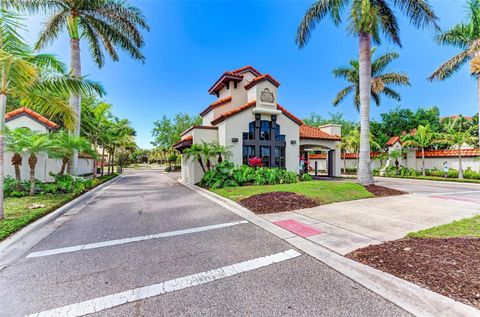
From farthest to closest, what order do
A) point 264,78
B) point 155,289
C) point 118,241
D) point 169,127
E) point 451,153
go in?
point 169,127, point 451,153, point 264,78, point 118,241, point 155,289

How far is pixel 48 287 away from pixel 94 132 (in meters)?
18.5

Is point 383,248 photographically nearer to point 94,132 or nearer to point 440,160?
point 94,132

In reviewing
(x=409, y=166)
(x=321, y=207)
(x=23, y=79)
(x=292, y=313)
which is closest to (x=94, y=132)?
(x=23, y=79)

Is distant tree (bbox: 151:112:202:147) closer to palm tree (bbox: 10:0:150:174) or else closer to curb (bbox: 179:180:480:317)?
palm tree (bbox: 10:0:150:174)

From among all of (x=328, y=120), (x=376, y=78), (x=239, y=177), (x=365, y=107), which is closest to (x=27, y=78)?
(x=239, y=177)

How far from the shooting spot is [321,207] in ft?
25.3

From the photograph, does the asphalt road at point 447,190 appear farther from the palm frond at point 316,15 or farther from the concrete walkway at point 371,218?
the palm frond at point 316,15

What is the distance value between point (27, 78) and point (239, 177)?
9768 mm

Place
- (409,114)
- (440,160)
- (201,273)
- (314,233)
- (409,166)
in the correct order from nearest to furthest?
(201,273)
(314,233)
(440,160)
(409,166)
(409,114)

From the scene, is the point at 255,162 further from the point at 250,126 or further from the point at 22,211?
the point at 22,211

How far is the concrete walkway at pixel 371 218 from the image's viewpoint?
15.2ft

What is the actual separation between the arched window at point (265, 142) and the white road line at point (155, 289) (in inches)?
459

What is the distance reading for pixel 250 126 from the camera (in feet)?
50.3

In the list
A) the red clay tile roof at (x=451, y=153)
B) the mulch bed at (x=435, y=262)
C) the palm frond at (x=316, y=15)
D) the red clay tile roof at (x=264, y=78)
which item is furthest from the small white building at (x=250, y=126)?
the red clay tile roof at (x=451, y=153)
